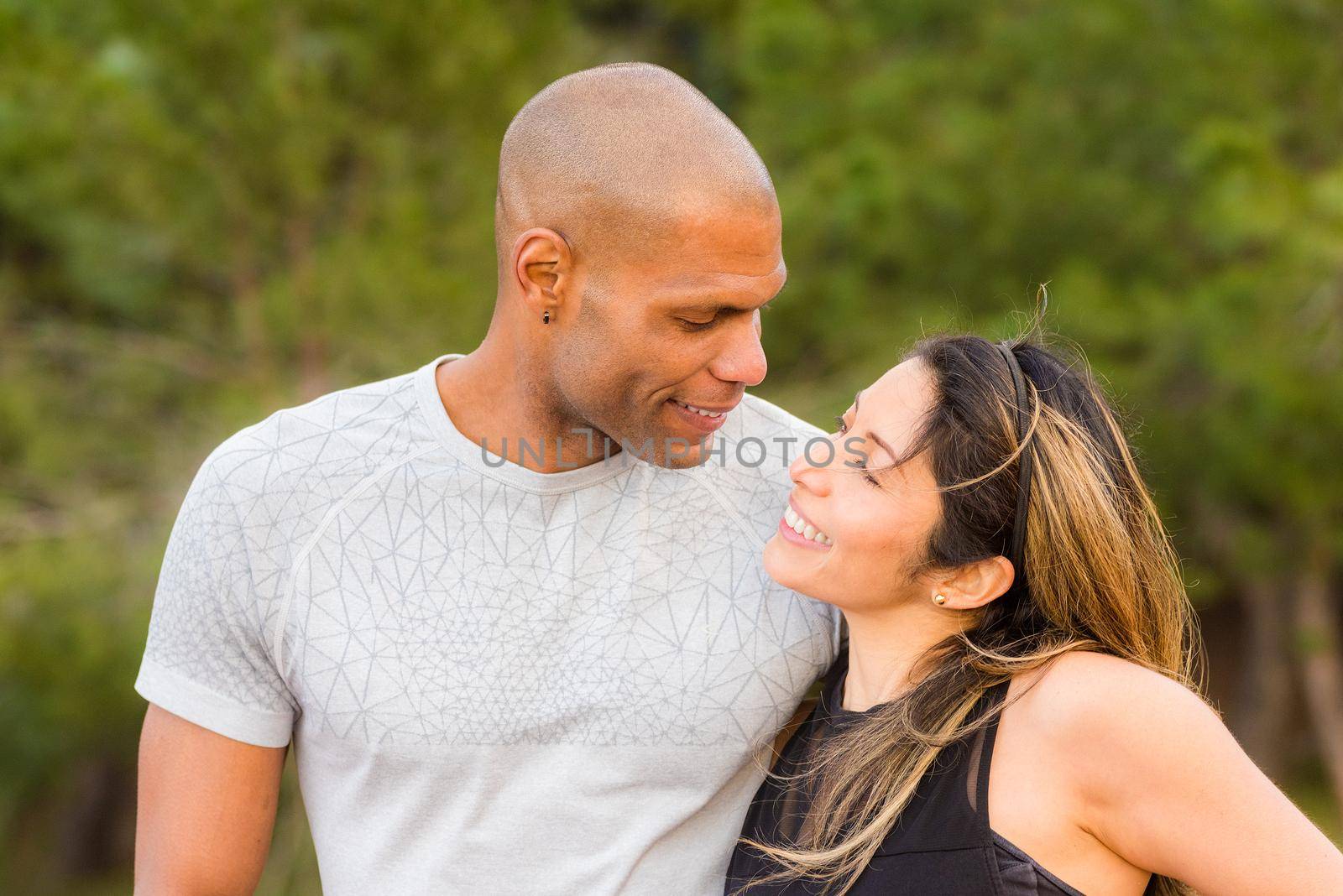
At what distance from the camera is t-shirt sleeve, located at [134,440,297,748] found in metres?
1.89

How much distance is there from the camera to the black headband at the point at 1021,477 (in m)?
1.87

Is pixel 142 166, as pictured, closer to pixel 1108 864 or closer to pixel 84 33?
pixel 84 33

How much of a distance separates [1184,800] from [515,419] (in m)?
1.02

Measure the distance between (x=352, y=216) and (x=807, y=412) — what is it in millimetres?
1951

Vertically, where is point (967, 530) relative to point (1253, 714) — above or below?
above

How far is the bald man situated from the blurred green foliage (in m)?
3.19

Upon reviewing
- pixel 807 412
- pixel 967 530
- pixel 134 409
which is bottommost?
pixel 134 409

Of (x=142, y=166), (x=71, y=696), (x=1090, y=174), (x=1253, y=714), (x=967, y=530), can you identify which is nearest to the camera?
(x=967, y=530)

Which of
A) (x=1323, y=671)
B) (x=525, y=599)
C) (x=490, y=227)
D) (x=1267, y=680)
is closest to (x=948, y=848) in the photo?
(x=525, y=599)

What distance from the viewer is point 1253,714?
770cm

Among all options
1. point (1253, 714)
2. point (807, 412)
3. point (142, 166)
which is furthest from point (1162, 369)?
point (142, 166)

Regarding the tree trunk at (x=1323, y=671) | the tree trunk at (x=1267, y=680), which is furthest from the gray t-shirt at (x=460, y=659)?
the tree trunk at (x=1267, y=680)

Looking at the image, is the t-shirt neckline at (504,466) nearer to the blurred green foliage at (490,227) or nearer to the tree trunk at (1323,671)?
the blurred green foliage at (490,227)

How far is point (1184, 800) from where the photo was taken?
161cm
